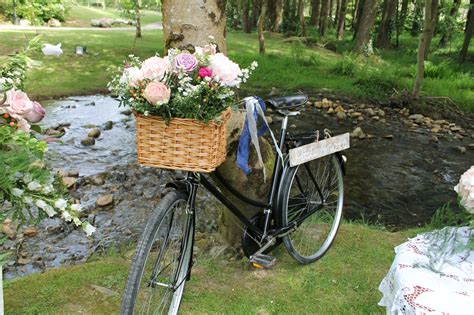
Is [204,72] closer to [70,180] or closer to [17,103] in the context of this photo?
[17,103]

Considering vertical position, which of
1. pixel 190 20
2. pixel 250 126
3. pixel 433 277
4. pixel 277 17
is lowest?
pixel 433 277

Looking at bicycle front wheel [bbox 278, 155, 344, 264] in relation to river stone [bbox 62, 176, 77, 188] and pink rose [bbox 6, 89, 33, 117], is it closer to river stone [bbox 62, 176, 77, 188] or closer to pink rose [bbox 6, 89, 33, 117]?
pink rose [bbox 6, 89, 33, 117]

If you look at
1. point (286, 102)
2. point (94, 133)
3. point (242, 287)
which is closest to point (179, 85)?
point (286, 102)

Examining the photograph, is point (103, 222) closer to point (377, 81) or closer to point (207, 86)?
point (207, 86)

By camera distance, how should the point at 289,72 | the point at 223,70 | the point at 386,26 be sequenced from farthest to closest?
1. the point at 386,26
2. the point at 289,72
3. the point at 223,70

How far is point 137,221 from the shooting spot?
5.48 meters

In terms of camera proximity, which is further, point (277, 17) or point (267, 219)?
point (277, 17)

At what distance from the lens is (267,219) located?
3186 mm

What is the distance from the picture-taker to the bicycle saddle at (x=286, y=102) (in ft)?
10.1

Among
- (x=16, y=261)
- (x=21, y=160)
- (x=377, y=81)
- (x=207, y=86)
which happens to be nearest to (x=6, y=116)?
(x=21, y=160)

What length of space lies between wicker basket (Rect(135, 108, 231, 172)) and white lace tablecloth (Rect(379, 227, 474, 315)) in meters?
1.07

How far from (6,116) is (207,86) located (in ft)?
3.13

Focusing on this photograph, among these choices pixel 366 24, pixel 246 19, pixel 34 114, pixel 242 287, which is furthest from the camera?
pixel 246 19

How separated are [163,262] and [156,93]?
102 centimetres
